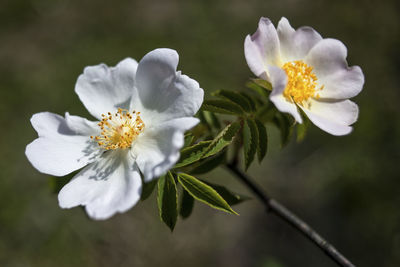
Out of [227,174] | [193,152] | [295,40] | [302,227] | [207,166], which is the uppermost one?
[295,40]

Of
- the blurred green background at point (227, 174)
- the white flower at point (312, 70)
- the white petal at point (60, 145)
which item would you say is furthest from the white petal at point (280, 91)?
the blurred green background at point (227, 174)

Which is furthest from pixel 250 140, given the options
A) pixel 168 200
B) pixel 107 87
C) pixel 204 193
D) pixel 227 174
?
pixel 227 174

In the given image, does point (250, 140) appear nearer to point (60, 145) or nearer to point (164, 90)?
point (164, 90)

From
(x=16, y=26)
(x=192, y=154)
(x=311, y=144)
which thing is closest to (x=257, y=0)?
(x=311, y=144)

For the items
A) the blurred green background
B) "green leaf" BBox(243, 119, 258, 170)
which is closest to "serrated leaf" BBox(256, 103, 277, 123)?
"green leaf" BBox(243, 119, 258, 170)

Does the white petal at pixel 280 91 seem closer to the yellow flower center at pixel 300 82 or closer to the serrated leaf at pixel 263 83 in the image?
the serrated leaf at pixel 263 83

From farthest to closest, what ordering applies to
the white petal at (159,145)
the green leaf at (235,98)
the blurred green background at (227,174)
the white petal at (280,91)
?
the blurred green background at (227,174)
the green leaf at (235,98)
the white petal at (280,91)
the white petal at (159,145)
